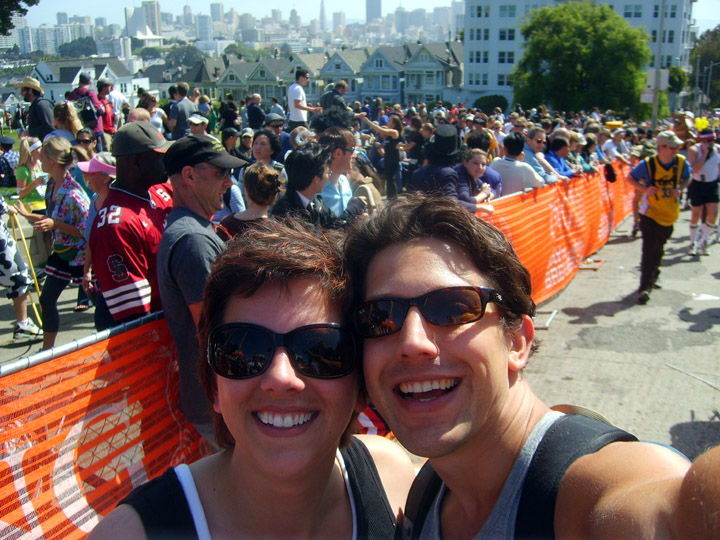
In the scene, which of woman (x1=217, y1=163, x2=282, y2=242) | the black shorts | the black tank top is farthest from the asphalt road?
the black tank top

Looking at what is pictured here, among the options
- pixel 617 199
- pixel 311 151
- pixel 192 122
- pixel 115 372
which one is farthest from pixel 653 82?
pixel 115 372

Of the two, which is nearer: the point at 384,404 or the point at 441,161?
the point at 384,404

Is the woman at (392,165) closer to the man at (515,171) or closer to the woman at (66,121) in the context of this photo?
the man at (515,171)

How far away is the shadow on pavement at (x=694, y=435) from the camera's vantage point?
455 cm

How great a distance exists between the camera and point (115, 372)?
306 cm

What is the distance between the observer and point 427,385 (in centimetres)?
163

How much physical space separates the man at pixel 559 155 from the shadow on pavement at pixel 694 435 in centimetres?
570

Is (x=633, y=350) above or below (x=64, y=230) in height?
below

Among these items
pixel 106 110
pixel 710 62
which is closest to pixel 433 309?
pixel 106 110

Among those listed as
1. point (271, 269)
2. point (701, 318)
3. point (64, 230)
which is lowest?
point (701, 318)

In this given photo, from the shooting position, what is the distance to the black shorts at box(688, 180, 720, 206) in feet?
35.8

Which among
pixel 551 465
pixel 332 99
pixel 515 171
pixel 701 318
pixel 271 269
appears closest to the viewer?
pixel 551 465

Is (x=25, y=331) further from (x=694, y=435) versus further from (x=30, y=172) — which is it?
(x=694, y=435)

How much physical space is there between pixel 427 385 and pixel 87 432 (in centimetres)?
193
